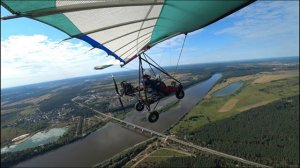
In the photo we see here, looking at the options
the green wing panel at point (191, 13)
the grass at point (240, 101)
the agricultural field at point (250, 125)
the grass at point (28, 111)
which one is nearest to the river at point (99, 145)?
the grass at point (240, 101)

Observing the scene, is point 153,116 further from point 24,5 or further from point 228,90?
point 228,90

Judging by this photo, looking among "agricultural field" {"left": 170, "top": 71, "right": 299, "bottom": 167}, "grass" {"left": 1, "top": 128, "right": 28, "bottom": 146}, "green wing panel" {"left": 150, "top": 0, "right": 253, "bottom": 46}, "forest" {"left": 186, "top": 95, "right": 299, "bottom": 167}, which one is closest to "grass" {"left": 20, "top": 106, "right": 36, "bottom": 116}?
"grass" {"left": 1, "top": 128, "right": 28, "bottom": 146}

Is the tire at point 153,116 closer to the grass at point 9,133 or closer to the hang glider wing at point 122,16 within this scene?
the hang glider wing at point 122,16

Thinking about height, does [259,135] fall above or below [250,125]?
below

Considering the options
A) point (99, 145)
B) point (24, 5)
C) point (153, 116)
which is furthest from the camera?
point (99, 145)

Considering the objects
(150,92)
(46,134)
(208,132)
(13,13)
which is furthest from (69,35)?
(46,134)

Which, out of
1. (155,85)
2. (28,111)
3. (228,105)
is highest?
(155,85)

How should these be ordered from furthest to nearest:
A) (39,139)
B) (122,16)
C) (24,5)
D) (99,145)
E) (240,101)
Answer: (240,101) → (39,139) → (99,145) → (122,16) → (24,5)

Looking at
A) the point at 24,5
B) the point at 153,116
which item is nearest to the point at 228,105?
the point at 153,116
